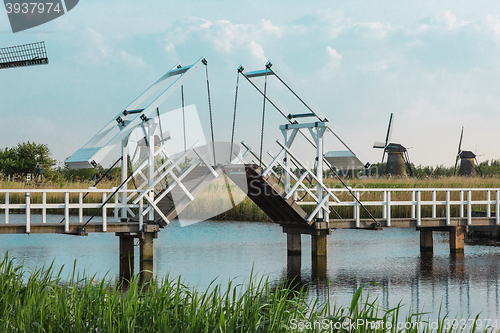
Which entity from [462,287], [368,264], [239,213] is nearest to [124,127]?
[368,264]

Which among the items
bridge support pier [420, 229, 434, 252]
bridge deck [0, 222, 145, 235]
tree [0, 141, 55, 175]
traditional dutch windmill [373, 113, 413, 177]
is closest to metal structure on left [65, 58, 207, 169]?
bridge deck [0, 222, 145, 235]

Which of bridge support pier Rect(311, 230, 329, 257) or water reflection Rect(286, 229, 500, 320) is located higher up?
bridge support pier Rect(311, 230, 329, 257)

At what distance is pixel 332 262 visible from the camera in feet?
49.0

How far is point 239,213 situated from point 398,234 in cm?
712

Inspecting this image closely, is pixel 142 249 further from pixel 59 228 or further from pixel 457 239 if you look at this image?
pixel 457 239

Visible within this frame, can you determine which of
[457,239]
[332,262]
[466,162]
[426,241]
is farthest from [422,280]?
[466,162]

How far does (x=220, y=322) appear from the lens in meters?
5.28

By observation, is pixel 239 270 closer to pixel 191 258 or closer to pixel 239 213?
pixel 191 258

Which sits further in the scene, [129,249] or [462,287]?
[129,249]

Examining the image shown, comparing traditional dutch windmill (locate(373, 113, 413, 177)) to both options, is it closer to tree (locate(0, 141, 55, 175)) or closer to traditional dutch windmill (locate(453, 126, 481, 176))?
traditional dutch windmill (locate(453, 126, 481, 176))

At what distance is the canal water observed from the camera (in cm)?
1039

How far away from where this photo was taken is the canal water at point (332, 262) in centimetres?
A: 1039

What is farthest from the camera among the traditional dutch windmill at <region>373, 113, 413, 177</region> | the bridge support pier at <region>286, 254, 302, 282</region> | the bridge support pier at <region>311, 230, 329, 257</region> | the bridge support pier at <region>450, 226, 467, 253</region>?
the traditional dutch windmill at <region>373, 113, 413, 177</region>

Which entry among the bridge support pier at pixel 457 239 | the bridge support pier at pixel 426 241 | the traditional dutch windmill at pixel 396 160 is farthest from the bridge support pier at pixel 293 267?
the traditional dutch windmill at pixel 396 160
